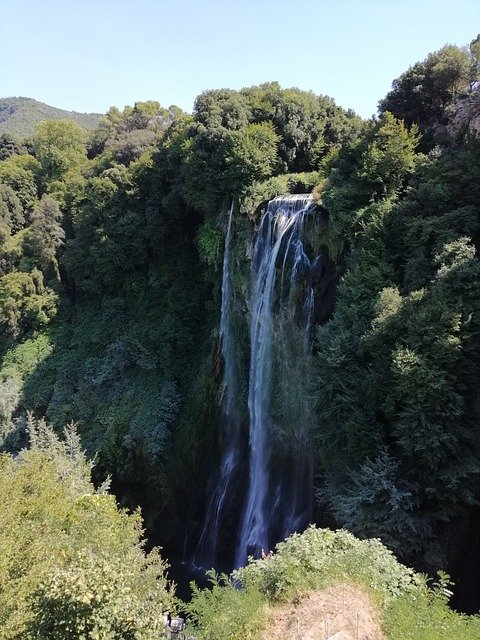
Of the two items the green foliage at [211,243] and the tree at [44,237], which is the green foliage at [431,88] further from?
the tree at [44,237]

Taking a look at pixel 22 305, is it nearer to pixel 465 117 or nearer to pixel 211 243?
pixel 211 243

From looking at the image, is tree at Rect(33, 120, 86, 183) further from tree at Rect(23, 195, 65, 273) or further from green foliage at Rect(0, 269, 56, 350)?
green foliage at Rect(0, 269, 56, 350)

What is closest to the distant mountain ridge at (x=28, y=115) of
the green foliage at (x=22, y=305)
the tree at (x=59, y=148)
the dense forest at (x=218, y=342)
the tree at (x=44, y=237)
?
the tree at (x=59, y=148)

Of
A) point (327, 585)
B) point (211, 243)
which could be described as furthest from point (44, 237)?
point (327, 585)

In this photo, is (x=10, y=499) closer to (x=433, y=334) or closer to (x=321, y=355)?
(x=321, y=355)

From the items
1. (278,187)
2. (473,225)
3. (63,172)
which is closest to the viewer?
(473,225)

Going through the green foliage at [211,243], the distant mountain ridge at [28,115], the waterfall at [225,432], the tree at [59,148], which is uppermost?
the distant mountain ridge at [28,115]

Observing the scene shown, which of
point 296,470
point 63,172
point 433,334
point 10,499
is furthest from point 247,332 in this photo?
point 63,172
